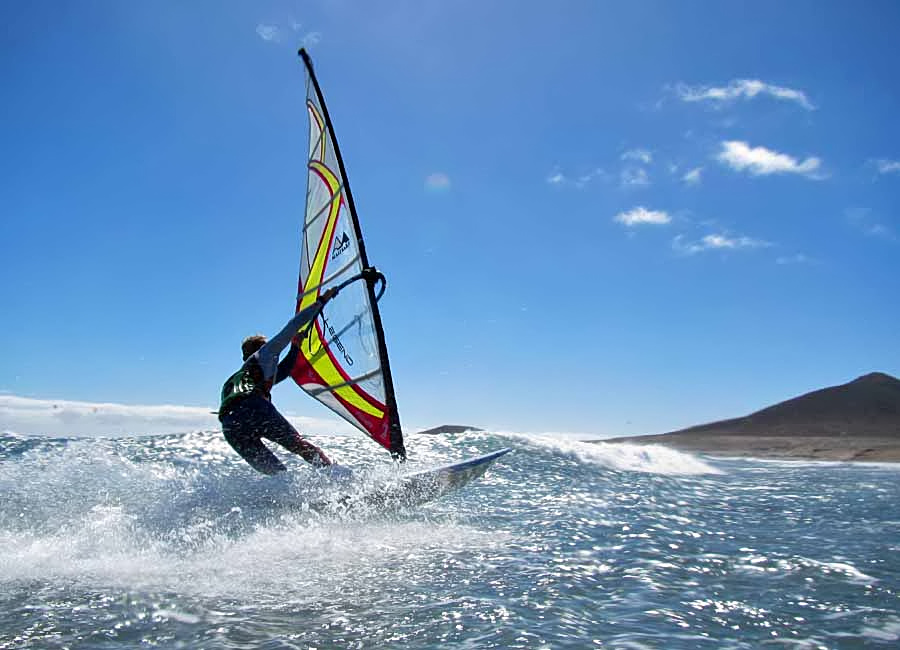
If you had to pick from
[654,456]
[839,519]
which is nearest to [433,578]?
[839,519]

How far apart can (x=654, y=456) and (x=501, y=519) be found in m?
9.57

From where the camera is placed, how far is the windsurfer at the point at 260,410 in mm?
6020

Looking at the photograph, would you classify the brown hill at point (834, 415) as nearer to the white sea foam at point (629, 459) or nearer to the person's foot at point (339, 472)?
the white sea foam at point (629, 459)

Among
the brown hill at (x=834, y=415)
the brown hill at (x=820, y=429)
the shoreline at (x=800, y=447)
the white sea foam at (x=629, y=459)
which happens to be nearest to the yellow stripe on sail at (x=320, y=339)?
the white sea foam at (x=629, y=459)

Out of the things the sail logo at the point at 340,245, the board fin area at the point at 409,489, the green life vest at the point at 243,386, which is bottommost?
the board fin area at the point at 409,489

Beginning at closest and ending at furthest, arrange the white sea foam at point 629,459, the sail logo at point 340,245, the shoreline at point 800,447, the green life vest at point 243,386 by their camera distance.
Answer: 1. the green life vest at point 243,386
2. the sail logo at point 340,245
3. the white sea foam at point 629,459
4. the shoreline at point 800,447

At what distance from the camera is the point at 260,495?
19.2ft

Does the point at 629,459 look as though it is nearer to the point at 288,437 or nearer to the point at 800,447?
the point at 800,447

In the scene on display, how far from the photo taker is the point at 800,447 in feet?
59.9

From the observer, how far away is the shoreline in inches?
620

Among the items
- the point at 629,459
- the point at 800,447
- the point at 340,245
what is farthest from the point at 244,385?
the point at 800,447

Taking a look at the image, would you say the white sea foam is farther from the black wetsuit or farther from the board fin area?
the black wetsuit

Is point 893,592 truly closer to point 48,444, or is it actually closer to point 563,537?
point 563,537

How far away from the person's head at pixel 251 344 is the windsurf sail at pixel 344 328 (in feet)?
2.68
